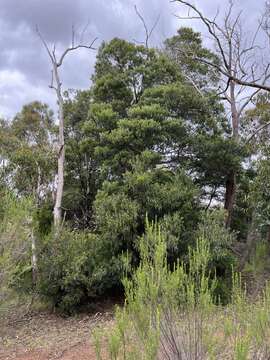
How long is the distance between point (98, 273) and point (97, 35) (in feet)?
31.9

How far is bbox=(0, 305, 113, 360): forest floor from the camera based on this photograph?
8.29 m

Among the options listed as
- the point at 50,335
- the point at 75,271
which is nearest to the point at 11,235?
the point at 50,335

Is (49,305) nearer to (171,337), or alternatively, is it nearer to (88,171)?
(88,171)

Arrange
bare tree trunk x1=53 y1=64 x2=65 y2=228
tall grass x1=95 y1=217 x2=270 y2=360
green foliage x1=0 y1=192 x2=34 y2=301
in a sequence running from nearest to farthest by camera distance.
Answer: tall grass x1=95 y1=217 x2=270 y2=360 → green foliage x1=0 y1=192 x2=34 y2=301 → bare tree trunk x1=53 y1=64 x2=65 y2=228

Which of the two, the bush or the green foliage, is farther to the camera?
the bush

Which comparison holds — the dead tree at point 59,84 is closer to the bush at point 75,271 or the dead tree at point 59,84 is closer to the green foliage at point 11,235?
the bush at point 75,271

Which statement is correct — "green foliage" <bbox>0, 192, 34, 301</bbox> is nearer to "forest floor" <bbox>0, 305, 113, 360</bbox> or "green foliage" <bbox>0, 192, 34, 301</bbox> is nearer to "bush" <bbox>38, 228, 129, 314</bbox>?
"forest floor" <bbox>0, 305, 113, 360</bbox>

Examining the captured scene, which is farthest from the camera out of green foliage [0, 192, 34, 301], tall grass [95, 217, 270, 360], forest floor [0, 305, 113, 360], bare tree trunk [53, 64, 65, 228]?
bare tree trunk [53, 64, 65, 228]

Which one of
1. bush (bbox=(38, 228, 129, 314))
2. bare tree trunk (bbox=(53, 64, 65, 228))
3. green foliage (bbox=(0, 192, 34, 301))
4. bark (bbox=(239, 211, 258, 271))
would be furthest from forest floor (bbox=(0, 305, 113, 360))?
bark (bbox=(239, 211, 258, 271))

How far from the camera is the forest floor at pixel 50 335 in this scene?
326 inches

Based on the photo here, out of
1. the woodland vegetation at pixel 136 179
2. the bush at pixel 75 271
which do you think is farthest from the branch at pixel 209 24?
the bush at pixel 75 271

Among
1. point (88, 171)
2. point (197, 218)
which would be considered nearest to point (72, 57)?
point (88, 171)

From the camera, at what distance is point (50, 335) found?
9.98m

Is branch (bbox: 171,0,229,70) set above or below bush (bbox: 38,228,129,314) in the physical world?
above
